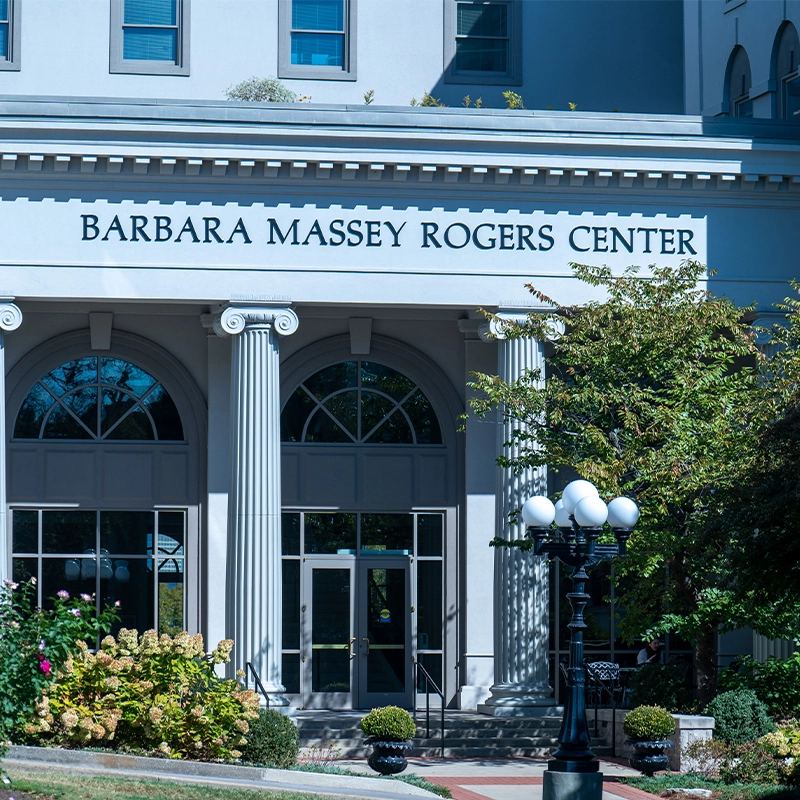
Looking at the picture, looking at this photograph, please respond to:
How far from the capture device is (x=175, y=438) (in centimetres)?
2784

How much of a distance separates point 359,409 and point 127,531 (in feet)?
16.0

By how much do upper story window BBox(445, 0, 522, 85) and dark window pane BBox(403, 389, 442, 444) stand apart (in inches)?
267

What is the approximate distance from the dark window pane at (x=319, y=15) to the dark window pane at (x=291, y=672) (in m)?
12.3

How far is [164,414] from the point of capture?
27859 mm

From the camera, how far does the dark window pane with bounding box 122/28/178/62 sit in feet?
95.4

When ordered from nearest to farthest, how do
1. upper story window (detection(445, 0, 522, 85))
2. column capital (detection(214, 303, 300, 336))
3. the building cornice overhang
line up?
the building cornice overhang, column capital (detection(214, 303, 300, 336)), upper story window (detection(445, 0, 522, 85))

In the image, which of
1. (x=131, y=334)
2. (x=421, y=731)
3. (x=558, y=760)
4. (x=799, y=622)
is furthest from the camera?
(x=131, y=334)

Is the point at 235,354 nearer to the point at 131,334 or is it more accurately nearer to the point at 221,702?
the point at 131,334

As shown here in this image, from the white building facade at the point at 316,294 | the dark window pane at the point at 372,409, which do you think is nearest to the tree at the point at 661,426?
the white building facade at the point at 316,294

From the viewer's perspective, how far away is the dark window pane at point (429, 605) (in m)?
28.0

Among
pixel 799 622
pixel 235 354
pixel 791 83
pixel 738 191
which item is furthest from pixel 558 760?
pixel 791 83

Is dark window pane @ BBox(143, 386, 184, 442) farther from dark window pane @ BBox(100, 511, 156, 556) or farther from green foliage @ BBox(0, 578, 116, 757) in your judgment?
green foliage @ BBox(0, 578, 116, 757)

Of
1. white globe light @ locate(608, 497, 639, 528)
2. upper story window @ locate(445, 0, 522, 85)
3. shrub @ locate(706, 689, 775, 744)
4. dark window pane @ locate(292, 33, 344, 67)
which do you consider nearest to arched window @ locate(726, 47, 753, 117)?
upper story window @ locate(445, 0, 522, 85)

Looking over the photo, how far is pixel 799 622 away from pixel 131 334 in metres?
13.1
